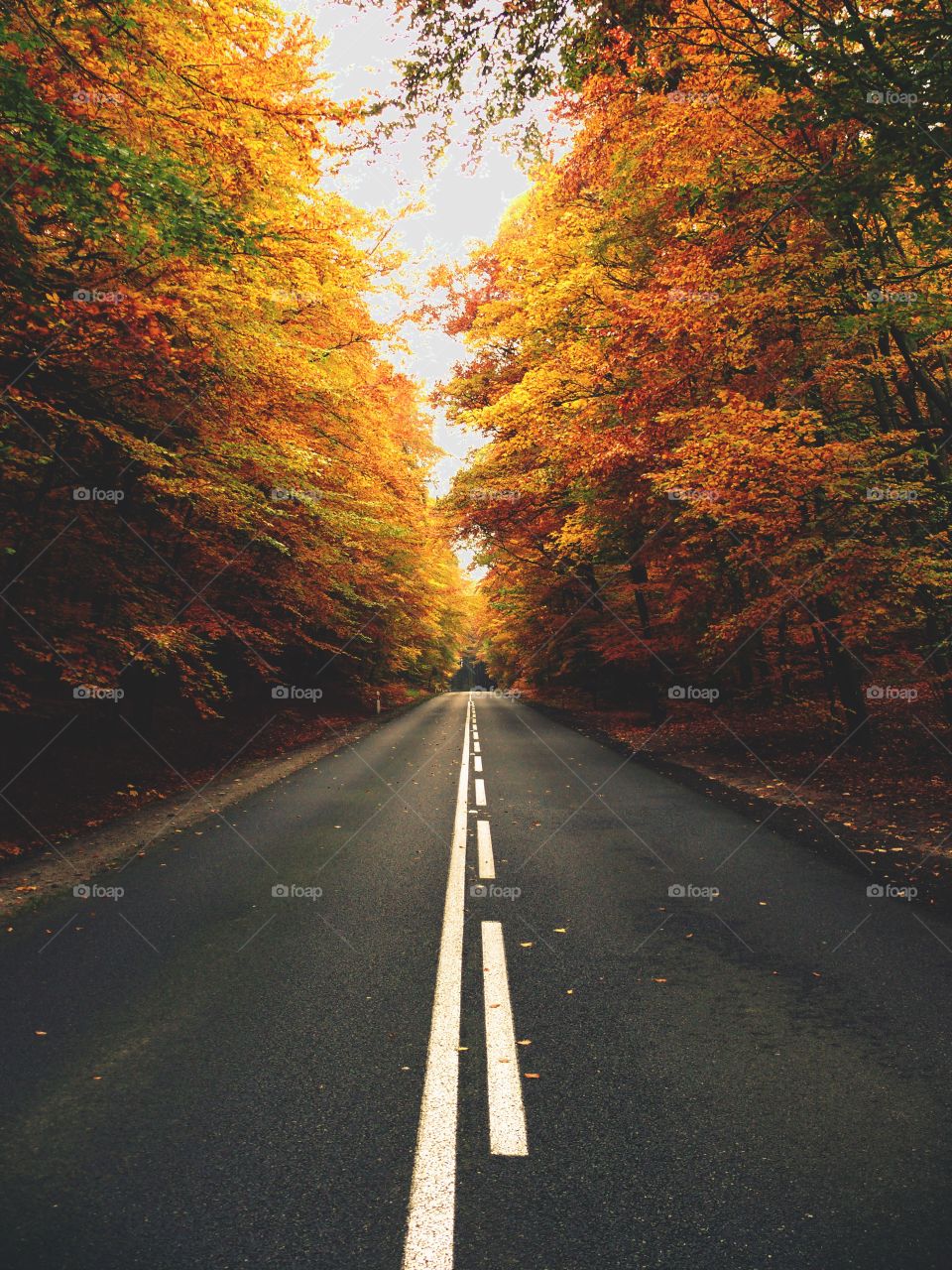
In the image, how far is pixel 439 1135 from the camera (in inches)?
106

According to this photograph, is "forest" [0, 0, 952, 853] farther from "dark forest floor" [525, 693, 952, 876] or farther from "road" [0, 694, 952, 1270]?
"road" [0, 694, 952, 1270]

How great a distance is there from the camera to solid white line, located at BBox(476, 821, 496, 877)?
6.25 m

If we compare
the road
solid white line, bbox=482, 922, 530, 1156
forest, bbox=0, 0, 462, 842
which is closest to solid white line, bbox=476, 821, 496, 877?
the road

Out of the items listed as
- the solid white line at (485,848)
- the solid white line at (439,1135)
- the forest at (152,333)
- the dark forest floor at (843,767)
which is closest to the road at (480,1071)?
the solid white line at (439,1135)

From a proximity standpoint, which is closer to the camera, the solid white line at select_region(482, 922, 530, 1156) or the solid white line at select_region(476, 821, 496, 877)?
the solid white line at select_region(482, 922, 530, 1156)

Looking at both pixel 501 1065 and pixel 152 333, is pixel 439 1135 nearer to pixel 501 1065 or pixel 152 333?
pixel 501 1065

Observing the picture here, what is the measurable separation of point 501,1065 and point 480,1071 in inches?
4.8

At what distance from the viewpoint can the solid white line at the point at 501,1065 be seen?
2676 mm

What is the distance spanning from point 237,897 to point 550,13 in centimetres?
792

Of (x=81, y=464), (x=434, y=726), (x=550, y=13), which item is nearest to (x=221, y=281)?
(x=81, y=464)

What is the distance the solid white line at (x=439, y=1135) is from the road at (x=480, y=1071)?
0.5 inches

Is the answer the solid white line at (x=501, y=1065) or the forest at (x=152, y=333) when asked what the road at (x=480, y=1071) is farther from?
the forest at (x=152, y=333)

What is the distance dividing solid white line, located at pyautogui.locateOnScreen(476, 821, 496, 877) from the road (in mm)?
120

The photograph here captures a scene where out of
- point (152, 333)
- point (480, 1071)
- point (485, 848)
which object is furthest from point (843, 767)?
point (152, 333)
